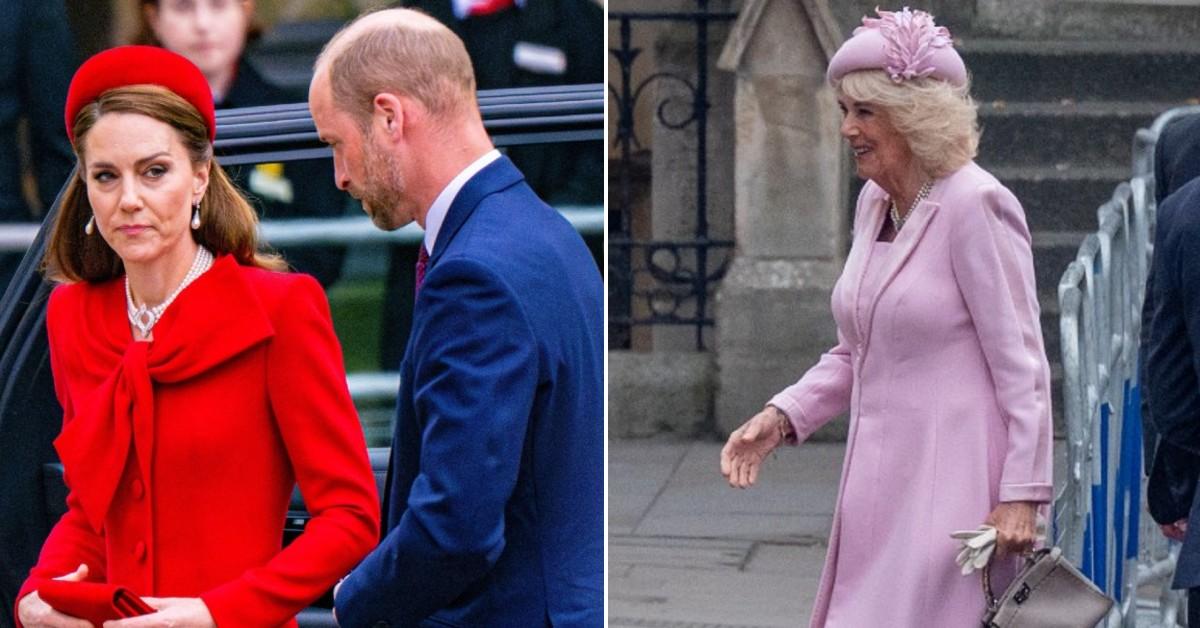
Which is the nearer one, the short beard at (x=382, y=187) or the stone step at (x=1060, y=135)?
the short beard at (x=382, y=187)

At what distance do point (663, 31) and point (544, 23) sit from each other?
6.70 meters

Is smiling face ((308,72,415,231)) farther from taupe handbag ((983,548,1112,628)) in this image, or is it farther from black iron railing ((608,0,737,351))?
black iron railing ((608,0,737,351))

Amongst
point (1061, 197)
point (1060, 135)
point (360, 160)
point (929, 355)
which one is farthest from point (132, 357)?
point (1060, 135)

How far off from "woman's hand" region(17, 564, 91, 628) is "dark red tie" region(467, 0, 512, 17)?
3.86ft

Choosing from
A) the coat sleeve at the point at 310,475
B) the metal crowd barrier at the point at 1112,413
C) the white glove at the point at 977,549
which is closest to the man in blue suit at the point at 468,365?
the coat sleeve at the point at 310,475

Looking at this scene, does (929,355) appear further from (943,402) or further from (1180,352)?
(1180,352)

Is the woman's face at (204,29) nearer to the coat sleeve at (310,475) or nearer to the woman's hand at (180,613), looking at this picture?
the coat sleeve at (310,475)

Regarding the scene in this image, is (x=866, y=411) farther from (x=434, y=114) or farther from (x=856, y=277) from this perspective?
(x=434, y=114)

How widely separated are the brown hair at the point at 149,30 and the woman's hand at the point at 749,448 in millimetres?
1269

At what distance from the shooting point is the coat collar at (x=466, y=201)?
9.86ft

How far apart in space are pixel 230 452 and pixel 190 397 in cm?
10

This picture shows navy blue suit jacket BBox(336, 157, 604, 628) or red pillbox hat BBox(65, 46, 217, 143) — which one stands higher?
red pillbox hat BBox(65, 46, 217, 143)

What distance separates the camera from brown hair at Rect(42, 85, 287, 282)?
10.3 feet

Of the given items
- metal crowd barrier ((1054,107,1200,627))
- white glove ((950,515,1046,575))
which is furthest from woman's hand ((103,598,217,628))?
metal crowd barrier ((1054,107,1200,627))
